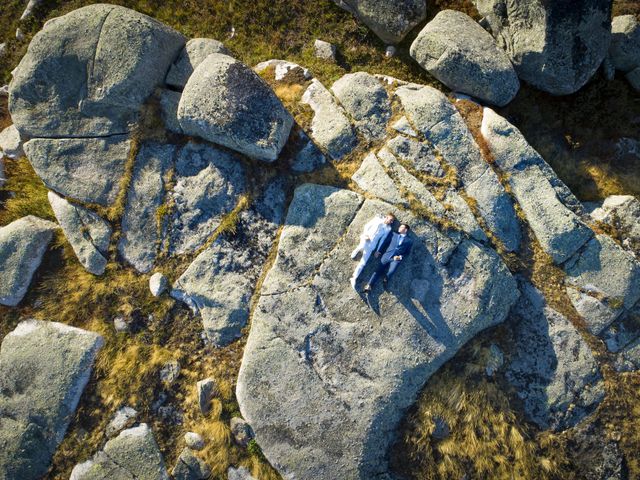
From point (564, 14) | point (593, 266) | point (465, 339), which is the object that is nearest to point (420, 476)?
point (465, 339)

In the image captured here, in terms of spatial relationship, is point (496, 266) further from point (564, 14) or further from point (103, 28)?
point (103, 28)

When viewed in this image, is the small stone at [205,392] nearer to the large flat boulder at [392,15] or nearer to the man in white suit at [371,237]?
the man in white suit at [371,237]

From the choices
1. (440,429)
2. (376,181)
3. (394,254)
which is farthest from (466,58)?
(440,429)

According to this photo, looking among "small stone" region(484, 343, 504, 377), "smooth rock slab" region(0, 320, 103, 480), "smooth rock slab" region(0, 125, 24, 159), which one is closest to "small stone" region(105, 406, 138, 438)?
"smooth rock slab" region(0, 320, 103, 480)

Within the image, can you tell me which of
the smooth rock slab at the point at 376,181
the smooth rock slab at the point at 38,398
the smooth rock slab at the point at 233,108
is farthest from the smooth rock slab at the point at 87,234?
the smooth rock slab at the point at 376,181

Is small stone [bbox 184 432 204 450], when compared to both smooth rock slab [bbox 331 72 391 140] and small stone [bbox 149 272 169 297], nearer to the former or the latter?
small stone [bbox 149 272 169 297]

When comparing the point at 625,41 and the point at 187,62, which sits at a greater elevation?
the point at 187,62

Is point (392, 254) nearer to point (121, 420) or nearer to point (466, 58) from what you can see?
point (466, 58)
